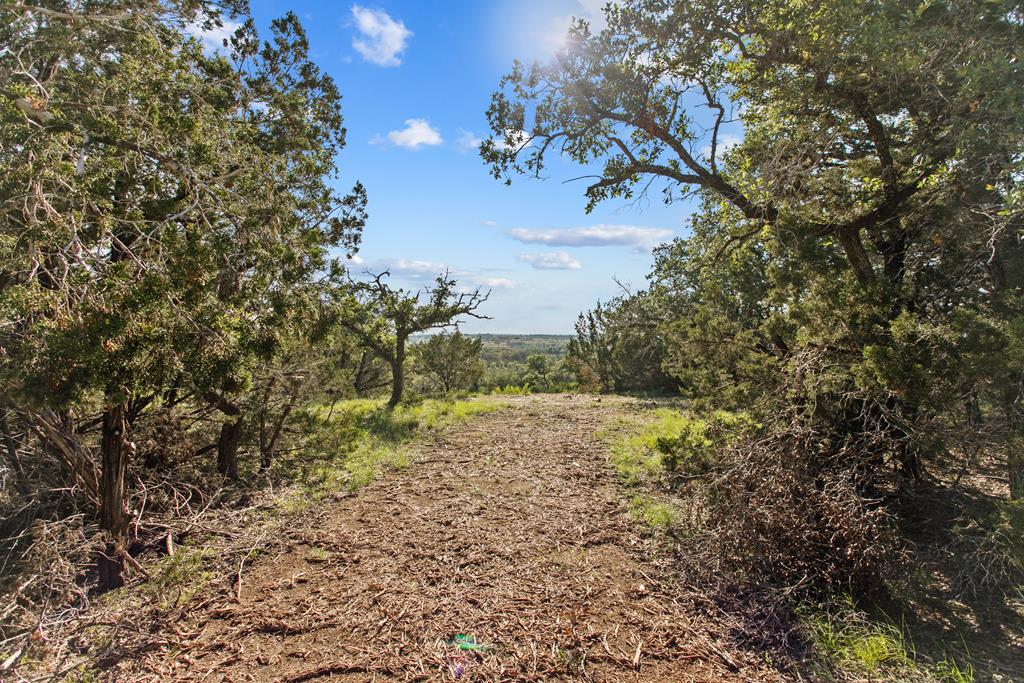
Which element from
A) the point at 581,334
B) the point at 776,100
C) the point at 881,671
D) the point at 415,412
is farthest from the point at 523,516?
the point at 581,334

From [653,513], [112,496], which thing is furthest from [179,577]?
[653,513]

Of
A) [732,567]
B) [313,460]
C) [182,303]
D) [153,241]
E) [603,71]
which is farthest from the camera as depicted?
[313,460]

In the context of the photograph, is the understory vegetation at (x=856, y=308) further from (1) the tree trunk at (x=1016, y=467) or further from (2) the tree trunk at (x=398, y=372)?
(2) the tree trunk at (x=398, y=372)

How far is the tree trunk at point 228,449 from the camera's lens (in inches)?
209

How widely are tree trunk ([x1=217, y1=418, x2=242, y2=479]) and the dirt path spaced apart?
1200mm

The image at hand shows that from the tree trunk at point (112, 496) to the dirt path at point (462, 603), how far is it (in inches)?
39.4

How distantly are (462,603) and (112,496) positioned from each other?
289 centimetres

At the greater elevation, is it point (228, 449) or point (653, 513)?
point (228, 449)

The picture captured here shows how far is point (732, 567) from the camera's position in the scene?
146 inches

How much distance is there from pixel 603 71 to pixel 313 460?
5.50 m

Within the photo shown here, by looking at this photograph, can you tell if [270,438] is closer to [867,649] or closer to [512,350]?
[867,649]

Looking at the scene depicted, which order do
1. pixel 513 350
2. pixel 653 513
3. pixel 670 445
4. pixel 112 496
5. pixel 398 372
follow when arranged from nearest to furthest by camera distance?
pixel 112 496, pixel 653 513, pixel 670 445, pixel 398 372, pixel 513 350

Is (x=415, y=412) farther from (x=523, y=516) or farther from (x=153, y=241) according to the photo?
(x=153, y=241)

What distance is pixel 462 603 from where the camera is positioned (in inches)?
140
